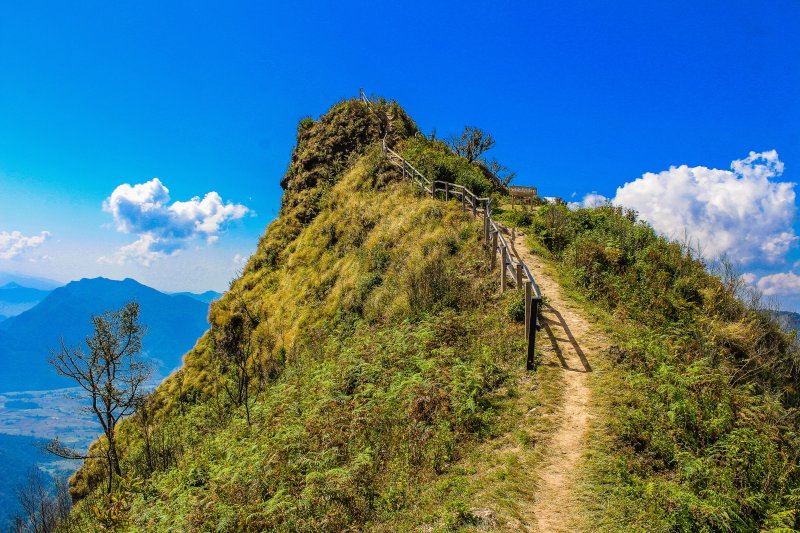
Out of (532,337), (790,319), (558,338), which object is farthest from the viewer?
(790,319)

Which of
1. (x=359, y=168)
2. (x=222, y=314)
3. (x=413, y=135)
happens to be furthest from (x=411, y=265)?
(x=413, y=135)

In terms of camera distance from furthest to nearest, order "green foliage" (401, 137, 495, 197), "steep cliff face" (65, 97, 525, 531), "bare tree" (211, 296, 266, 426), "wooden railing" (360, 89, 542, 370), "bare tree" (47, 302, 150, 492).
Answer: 1. "green foliage" (401, 137, 495, 197)
2. "bare tree" (211, 296, 266, 426)
3. "bare tree" (47, 302, 150, 492)
4. "wooden railing" (360, 89, 542, 370)
5. "steep cliff face" (65, 97, 525, 531)

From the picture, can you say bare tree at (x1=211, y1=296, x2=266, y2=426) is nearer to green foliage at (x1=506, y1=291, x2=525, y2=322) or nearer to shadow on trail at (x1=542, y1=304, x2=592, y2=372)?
green foliage at (x1=506, y1=291, x2=525, y2=322)

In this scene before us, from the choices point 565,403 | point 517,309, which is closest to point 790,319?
point 517,309

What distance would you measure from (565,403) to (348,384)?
19.5 feet

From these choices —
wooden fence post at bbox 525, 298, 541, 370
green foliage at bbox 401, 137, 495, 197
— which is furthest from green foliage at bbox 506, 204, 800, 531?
green foliage at bbox 401, 137, 495, 197

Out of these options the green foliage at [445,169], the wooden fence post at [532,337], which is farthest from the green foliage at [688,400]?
the green foliage at [445,169]

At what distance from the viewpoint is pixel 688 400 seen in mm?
8320

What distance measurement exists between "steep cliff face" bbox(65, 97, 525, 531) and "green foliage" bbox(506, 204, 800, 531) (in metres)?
2.54

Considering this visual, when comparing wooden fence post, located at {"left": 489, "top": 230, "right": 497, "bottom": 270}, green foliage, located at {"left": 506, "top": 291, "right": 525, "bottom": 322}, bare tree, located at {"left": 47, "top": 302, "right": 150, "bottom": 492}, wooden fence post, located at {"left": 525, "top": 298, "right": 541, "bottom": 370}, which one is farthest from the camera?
bare tree, located at {"left": 47, "top": 302, "right": 150, "bottom": 492}

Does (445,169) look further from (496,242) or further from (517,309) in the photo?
(517,309)

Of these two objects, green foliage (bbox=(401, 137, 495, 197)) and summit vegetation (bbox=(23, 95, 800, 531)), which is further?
green foliage (bbox=(401, 137, 495, 197))

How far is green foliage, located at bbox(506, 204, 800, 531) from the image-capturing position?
6273 mm

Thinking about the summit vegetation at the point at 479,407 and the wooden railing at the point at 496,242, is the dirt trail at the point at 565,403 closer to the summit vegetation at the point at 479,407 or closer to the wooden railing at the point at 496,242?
the summit vegetation at the point at 479,407
